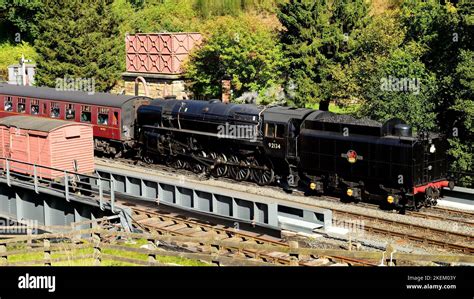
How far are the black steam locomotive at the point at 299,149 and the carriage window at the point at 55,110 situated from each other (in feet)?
17.9

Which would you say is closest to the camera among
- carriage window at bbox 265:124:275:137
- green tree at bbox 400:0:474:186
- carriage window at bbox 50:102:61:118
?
green tree at bbox 400:0:474:186

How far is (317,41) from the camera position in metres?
39.7

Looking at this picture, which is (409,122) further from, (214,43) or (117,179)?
(214,43)

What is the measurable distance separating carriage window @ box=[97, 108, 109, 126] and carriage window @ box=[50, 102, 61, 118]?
301 centimetres

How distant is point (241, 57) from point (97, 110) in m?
9.73

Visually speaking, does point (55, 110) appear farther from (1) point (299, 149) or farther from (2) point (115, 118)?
(1) point (299, 149)

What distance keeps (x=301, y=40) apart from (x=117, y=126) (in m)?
13.6

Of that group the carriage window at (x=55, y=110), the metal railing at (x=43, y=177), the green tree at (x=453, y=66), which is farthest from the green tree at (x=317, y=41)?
the metal railing at (x=43, y=177)

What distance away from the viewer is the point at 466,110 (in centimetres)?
2650

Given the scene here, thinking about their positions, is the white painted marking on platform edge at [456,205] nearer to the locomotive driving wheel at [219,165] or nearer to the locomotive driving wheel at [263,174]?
the locomotive driving wheel at [263,174]

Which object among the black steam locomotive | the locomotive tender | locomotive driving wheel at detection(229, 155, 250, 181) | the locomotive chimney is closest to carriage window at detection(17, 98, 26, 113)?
the locomotive tender

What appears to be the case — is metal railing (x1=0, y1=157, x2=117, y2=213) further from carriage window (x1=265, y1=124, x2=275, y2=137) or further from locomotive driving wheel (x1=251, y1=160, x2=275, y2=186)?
carriage window (x1=265, y1=124, x2=275, y2=137)

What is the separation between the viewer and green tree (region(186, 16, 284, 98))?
127 feet

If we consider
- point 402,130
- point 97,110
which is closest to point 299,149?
point 402,130
